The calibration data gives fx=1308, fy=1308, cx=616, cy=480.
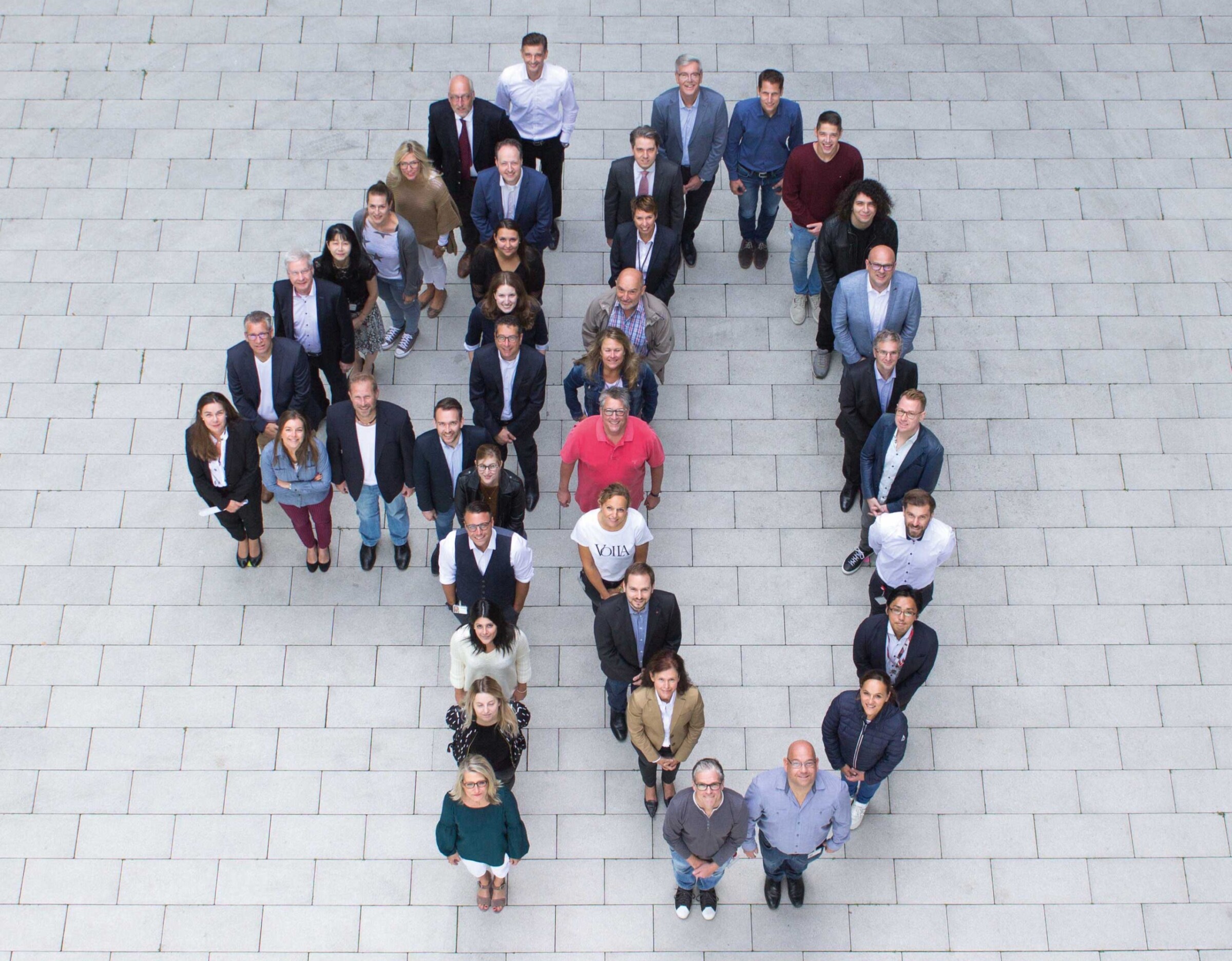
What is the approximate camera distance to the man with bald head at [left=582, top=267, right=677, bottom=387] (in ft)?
28.6

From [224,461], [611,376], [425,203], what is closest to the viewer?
[224,461]

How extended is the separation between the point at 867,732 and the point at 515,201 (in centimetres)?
453

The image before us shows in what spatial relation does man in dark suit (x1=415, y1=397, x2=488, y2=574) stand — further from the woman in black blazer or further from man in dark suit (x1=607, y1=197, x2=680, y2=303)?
man in dark suit (x1=607, y1=197, x2=680, y2=303)

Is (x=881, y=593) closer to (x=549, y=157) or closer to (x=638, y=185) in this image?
(x=638, y=185)

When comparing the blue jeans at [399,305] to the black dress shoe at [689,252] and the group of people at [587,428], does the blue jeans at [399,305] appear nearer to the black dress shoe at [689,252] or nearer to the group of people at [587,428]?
the group of people at [587,428]

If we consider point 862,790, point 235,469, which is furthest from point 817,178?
point 235,469

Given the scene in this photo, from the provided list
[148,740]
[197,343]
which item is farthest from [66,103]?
[148,740]

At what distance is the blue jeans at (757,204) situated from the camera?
9859 mm

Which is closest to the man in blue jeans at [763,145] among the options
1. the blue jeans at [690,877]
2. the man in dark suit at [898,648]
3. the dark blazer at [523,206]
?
the dark blazer at [523,206]

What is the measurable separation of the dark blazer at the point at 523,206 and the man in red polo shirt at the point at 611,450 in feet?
5.62

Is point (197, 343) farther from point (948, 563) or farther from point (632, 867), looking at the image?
point (948, 563)

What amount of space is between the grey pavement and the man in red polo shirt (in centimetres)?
83

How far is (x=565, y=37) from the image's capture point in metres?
11.5

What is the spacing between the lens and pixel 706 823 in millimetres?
→ 6898
